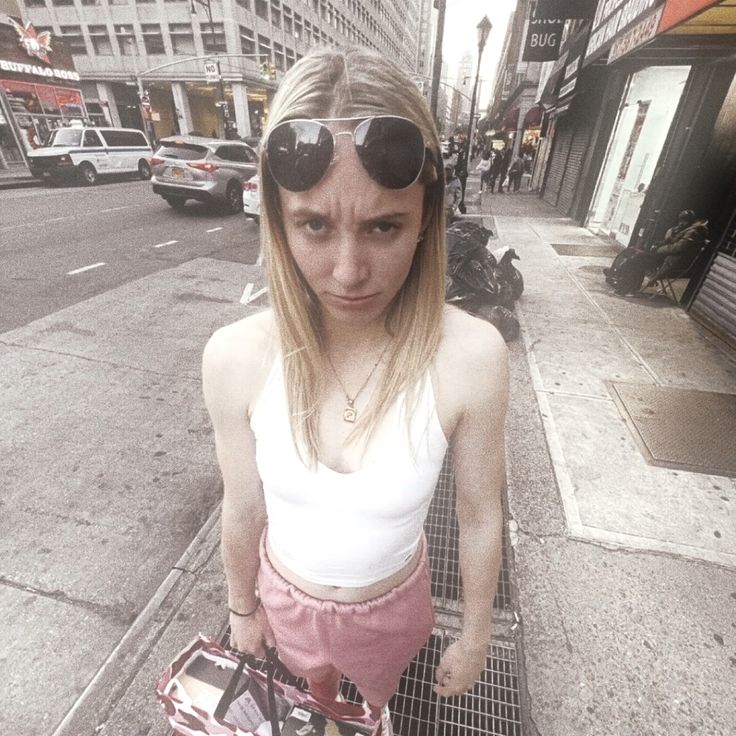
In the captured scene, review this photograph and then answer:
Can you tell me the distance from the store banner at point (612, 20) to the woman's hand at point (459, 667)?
24.7ft

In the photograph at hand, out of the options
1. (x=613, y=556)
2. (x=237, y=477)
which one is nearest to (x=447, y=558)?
(x=613, y=556)

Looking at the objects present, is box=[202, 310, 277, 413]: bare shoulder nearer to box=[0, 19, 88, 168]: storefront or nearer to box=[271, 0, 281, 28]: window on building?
box=[0, 19, 88, 168]: storefront

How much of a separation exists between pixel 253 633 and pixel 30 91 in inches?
1226

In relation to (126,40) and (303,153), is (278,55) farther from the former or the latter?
(303,153)

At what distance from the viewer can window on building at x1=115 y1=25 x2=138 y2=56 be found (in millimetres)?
34500

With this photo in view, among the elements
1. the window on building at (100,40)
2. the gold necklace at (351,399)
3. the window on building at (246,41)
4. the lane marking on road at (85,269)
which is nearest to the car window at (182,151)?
the lane marking on road at (85,269)

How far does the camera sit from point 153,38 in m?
34.5

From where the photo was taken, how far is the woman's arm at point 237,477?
0.97 metres

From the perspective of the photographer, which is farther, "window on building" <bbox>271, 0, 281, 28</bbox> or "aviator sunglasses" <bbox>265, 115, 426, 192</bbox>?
"window on building" <bbox>271, 0, 281, 28</bbox>

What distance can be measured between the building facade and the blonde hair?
32.9 m

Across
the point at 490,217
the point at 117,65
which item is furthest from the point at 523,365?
the point at 117,65

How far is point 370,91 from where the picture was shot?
0.79m

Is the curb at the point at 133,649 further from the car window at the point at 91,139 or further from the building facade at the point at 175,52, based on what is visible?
the building facade at the point at 175,52

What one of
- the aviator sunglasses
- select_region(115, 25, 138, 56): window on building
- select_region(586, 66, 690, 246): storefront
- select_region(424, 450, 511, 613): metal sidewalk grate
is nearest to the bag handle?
select_region(424, 450, 511, 613): metal sidewalk grate
